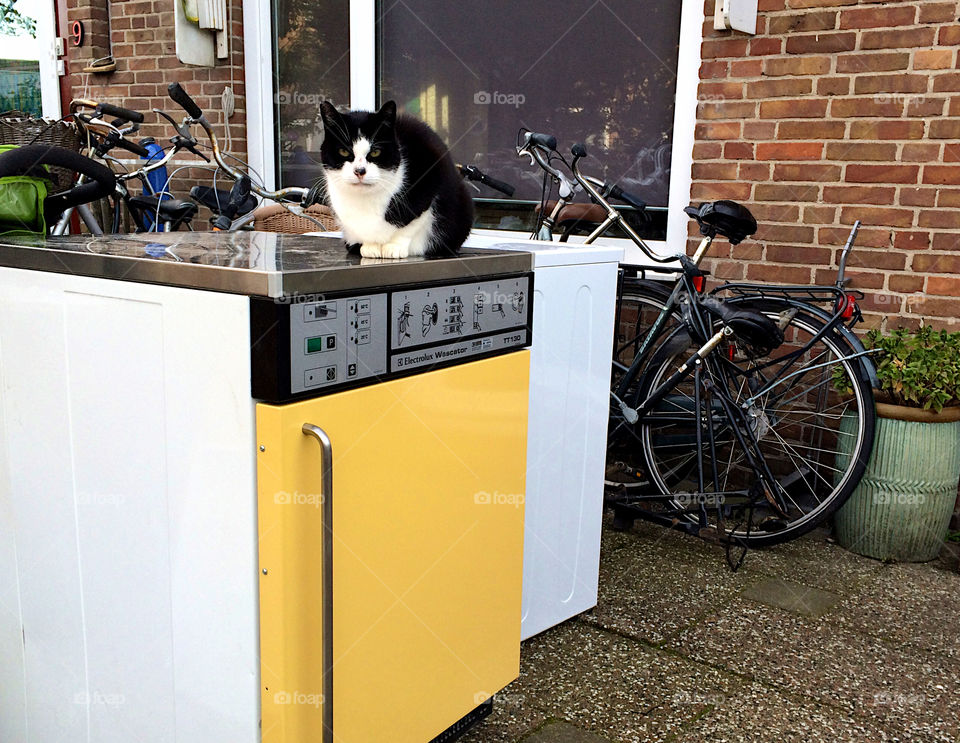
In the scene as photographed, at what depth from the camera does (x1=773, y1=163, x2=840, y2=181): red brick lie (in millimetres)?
3125

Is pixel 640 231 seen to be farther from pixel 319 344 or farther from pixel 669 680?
pixel 319 344

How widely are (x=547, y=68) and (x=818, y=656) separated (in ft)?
8.75

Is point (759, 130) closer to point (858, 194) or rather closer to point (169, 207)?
point (858, 194)

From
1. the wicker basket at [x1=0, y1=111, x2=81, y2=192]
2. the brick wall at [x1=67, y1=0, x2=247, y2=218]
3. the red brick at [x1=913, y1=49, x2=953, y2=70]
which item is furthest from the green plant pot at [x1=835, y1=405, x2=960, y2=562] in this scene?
the brick wall at [x1=67, y1=0, x2=247, y2=218]

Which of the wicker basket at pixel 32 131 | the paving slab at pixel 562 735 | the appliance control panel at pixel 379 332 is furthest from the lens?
the wicker basket at pixel 32 131

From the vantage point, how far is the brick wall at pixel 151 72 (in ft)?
15.1

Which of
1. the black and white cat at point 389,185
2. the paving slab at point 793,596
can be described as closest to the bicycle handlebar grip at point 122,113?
the black and white cat at point 389,185

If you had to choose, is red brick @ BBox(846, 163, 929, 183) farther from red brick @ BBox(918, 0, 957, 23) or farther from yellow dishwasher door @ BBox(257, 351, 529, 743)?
yellow dishwasher door @ BBox(257, 351, 529, 743)

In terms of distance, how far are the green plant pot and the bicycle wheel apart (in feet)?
0.27

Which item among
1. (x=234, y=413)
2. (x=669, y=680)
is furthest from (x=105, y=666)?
(x=669, y=680)

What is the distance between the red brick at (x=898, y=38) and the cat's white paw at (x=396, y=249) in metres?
2.24

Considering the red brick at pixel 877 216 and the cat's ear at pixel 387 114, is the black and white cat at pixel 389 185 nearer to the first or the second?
the cat's ear at pixel 387 114

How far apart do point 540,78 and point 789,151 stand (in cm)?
121

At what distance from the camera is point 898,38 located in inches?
116
